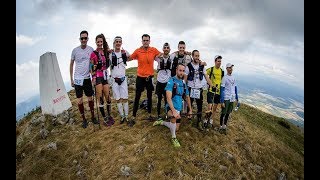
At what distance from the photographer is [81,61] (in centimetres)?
1252

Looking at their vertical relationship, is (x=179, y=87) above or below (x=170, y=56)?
below

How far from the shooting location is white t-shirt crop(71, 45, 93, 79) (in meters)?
12.5

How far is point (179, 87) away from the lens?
1191cm

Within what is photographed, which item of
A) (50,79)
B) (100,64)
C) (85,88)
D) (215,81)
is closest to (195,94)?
(215,81)

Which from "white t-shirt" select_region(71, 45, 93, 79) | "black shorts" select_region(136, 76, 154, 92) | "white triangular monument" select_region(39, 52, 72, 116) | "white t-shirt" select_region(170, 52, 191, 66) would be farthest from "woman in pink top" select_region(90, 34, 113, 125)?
"white t-shirt" select_region(170, 52, 191, 66)

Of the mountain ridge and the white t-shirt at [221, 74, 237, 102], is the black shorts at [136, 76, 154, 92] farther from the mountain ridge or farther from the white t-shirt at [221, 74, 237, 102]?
the white t-shirt at [221, 74, 237, 102]

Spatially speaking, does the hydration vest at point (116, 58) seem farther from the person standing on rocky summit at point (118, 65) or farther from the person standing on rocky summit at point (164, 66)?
the person standing on rocky summit at point (164, 66)

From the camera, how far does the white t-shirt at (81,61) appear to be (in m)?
12.5

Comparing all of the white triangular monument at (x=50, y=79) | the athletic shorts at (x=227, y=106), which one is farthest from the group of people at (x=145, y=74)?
the white triangular monument at (x=50, y=79)

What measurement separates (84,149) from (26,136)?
5.14m

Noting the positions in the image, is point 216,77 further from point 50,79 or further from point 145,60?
point 50,79
